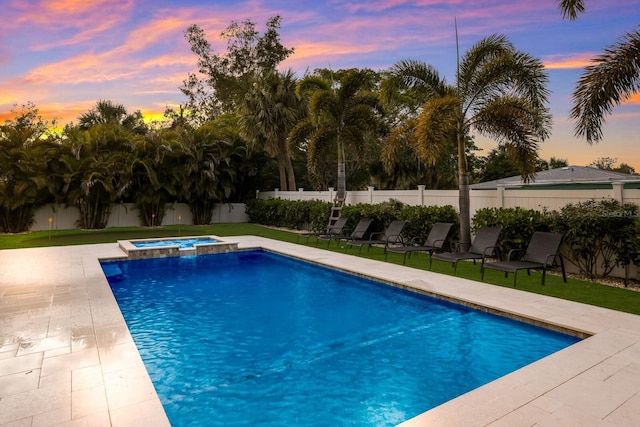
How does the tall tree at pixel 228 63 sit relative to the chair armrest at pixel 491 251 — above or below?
above

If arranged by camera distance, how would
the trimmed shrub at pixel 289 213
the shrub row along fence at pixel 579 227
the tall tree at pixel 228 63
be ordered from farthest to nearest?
1. the tall tree at pixel 228 63
2. the trimmed shrub at pixel 289 213
3. the shrub row along fence at pixel 579 227

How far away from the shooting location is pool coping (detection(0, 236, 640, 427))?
117 inches

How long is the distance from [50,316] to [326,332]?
3.81 m

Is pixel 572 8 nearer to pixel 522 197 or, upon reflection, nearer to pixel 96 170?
pixel 522 197

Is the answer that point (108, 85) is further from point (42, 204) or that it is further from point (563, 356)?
point (563, 356)

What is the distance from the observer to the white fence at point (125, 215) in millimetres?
19406

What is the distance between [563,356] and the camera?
4.10 meters

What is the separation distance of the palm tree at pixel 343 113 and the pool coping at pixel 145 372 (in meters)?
9.23

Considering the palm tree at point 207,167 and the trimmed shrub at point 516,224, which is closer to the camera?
the trimmed shrub at point 516,224

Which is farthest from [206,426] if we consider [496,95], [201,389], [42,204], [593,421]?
[42,204]

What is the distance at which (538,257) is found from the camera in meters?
→ 7.32

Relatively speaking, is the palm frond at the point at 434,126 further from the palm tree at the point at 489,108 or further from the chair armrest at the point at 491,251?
the chair armrest at the point at 491,251

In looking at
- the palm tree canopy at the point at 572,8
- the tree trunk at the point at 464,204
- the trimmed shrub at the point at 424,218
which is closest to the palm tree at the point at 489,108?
the tree trunk at the point at 464,204

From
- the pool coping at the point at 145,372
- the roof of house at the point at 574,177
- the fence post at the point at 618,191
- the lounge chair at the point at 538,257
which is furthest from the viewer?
the roof of house at the point at 574,177
